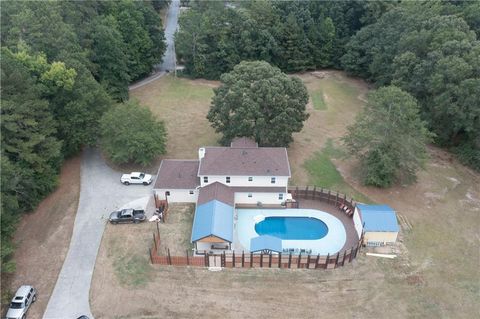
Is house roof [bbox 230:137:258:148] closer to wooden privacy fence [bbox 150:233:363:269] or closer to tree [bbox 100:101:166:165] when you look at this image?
tree [bbox 100:101:166:165]

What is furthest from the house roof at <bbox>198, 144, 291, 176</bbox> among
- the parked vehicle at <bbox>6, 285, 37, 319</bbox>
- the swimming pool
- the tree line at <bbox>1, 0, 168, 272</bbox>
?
the parked vehicle at <bbox>6, 285, 37, 319</bbox>

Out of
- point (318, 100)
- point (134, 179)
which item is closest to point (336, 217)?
point (134, 179)

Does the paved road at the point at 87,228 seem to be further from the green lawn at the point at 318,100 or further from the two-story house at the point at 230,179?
the green lawn at the point at 318,100

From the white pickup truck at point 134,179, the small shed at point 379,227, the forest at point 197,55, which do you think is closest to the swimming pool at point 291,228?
the small shed at point 379,227

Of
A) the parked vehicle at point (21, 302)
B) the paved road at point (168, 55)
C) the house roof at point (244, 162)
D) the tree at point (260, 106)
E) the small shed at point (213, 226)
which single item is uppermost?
the paved road at point (168, 55)

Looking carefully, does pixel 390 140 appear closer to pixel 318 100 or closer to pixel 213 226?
pixel 213 226

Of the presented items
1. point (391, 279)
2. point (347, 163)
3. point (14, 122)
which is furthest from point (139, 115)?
point (391, 279)
